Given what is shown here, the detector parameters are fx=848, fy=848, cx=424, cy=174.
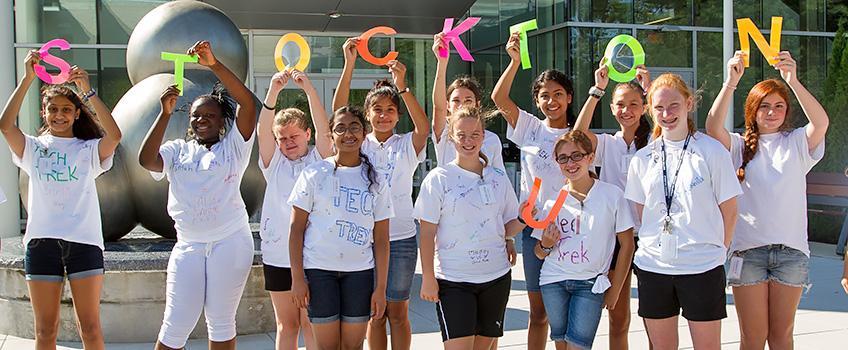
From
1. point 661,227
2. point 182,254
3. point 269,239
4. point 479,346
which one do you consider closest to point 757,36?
point 661,227

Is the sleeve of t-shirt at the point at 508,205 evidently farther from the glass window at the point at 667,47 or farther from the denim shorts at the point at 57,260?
the glass window at the point at 667,47

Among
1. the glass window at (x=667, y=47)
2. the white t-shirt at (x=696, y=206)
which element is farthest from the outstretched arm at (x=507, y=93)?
the glass window at (x=667, y=47)

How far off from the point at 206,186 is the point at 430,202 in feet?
3.65

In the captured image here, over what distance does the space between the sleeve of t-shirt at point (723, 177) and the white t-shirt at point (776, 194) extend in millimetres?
353

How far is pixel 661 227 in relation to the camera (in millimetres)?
4020

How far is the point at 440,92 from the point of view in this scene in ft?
15.6

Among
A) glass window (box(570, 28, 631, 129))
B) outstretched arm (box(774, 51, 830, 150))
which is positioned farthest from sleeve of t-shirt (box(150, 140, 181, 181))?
glass window (box(570, 28, 631, 129))

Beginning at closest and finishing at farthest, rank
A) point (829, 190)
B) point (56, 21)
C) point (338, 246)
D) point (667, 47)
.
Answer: point (338, 246)
point (829, 190)
point (56, 21)
point (667, 47)

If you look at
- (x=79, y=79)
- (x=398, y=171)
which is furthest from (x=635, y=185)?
(x=79, y=79)

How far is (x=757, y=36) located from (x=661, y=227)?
3.71 feet

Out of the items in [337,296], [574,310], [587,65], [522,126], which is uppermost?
[587,65]

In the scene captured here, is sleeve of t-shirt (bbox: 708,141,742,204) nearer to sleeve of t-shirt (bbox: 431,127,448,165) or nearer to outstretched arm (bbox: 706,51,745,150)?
outstretched arm (bbox: 706,51,745,150)

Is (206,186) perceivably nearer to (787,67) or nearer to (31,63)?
(31,63)

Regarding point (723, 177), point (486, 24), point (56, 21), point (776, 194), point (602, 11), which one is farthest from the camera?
point (486, 24)
